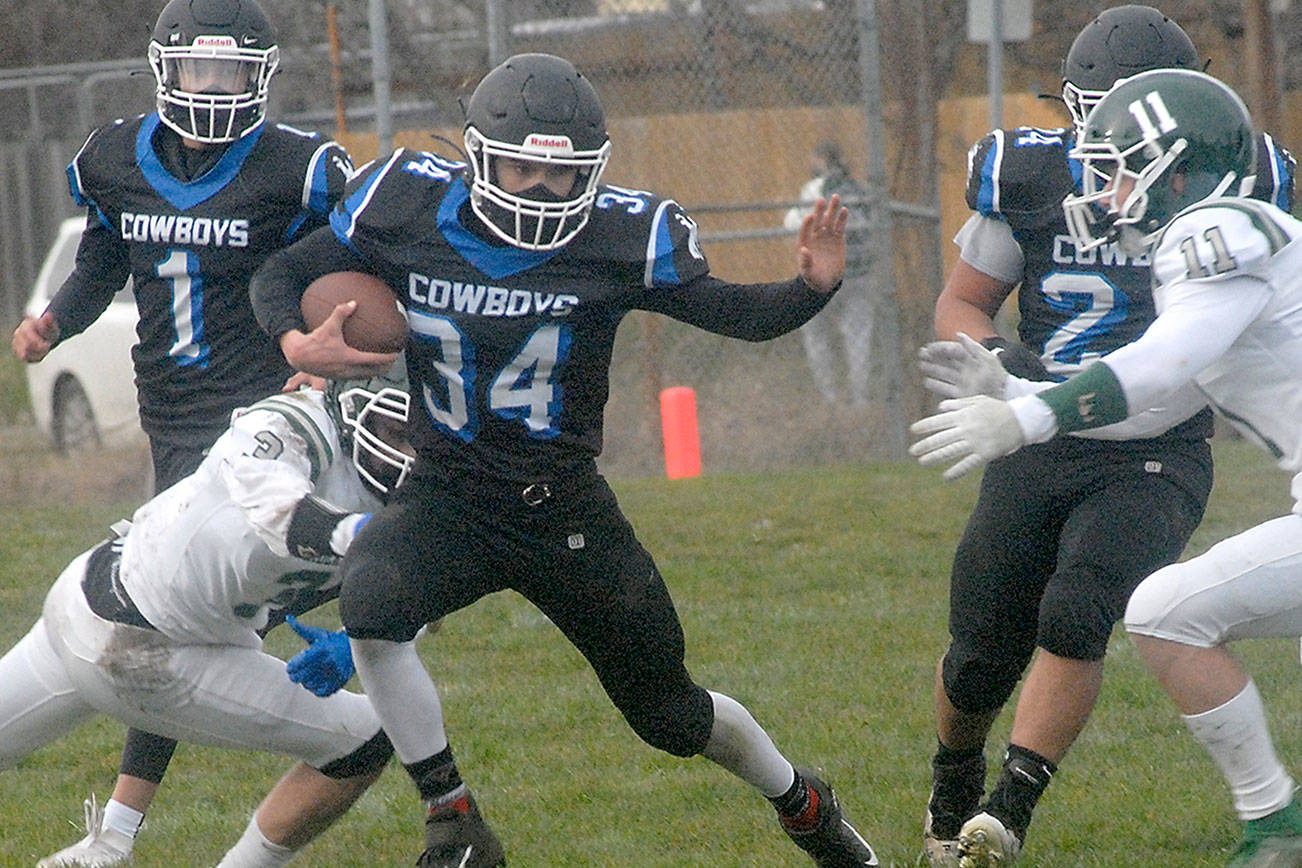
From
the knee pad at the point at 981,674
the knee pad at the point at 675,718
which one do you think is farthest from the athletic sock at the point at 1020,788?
the knee pad at the point at 675,718

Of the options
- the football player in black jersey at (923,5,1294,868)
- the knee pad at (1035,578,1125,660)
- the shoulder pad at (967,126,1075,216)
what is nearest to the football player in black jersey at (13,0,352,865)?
the shoulder pad at (967,126,1075,216)

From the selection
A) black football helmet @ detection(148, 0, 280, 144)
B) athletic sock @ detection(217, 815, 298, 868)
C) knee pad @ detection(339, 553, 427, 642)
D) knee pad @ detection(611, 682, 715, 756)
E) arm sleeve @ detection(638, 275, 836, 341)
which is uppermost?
black football helmet @ detection(148, 0, 280, 144)

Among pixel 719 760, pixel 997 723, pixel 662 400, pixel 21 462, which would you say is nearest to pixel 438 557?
pixel 719 760

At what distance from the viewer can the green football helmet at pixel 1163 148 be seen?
11.8ft

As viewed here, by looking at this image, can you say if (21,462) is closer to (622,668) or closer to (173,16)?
(173,16)

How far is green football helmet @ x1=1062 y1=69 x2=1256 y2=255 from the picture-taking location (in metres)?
3.58

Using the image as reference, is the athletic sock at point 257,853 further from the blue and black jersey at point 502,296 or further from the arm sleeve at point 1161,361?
the arm sleeve at point 1161,361

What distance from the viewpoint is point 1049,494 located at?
13.7 ft

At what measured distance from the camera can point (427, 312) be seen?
388 centimetres

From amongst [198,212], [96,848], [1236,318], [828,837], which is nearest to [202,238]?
[198,212]

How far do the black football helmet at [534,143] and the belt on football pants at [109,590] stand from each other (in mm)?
1027

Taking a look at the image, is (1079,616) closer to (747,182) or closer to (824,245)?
(824,245)

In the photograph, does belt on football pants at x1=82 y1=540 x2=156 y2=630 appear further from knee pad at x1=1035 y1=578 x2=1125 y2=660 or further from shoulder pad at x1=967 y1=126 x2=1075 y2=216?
shoulder pad at x1=967 y1=126 x2=1075 y2=216

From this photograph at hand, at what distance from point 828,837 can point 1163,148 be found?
1.67 m
